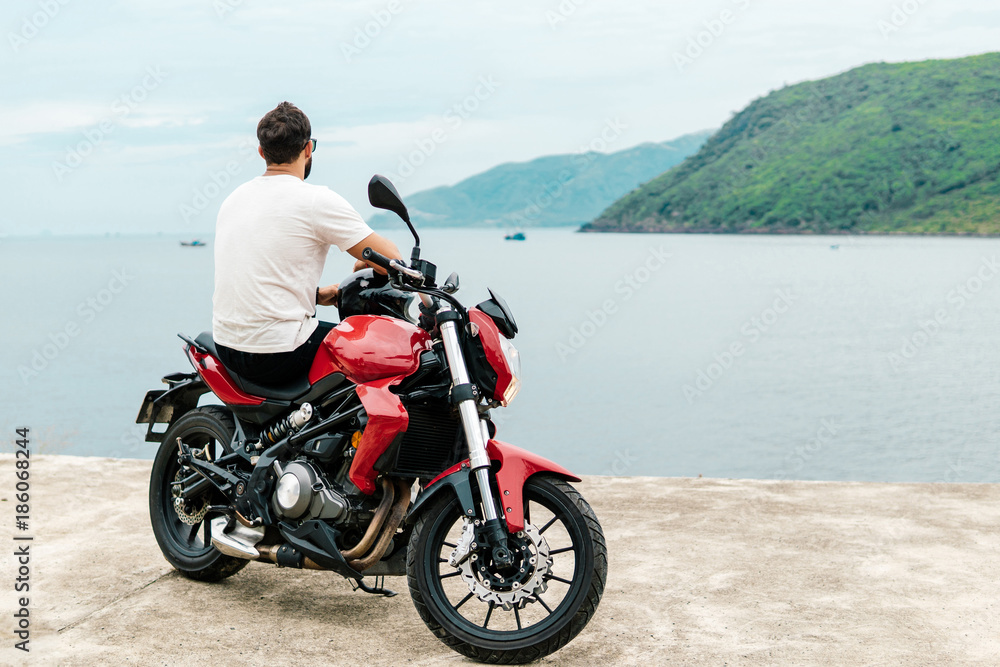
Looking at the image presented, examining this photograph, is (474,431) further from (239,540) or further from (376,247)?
(239,540)

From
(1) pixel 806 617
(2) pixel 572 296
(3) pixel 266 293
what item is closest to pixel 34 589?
(3) pixel 266 293

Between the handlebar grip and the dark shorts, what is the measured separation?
0.46 m

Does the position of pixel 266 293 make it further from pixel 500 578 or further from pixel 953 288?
pixel 953 288

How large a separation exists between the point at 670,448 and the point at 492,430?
1850cm

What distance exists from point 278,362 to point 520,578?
131cm

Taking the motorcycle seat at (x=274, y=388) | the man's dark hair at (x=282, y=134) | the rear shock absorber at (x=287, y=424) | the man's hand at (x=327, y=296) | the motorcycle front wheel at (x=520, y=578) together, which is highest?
the man's dark hair at (x=282, y=134)

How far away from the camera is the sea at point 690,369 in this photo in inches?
830

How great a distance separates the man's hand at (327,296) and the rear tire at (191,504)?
2.55 ft

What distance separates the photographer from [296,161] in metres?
4.04

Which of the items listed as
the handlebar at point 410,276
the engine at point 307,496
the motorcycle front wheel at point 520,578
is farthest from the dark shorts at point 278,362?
the motorcycle front wheel at point 520,578

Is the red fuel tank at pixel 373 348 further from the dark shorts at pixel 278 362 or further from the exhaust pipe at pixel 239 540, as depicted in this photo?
the exhaust pipe at pixel 239 540

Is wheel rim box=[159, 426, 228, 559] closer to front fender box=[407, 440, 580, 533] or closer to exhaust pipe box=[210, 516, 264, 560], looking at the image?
exhaust pipe box=[210, 516, 264, 560]

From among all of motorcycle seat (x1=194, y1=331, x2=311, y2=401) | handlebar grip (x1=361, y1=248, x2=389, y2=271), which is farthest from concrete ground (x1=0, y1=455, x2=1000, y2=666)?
handlebar grip (x1=361, y1=248, x2=389, y2=271)

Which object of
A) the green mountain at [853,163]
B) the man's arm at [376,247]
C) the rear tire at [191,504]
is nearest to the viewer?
the man's arm at [376,247]
